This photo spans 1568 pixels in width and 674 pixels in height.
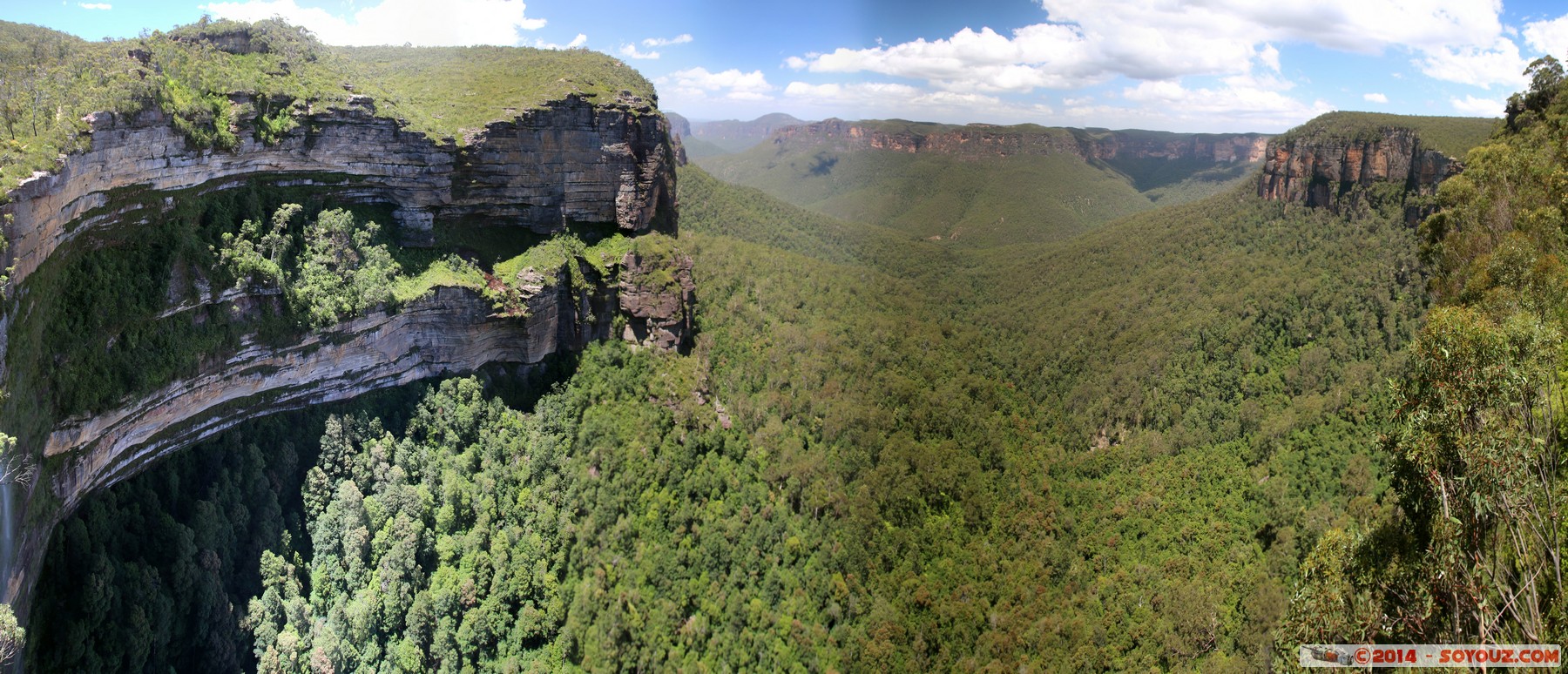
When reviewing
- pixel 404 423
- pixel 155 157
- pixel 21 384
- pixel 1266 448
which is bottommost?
pixel 1266 448

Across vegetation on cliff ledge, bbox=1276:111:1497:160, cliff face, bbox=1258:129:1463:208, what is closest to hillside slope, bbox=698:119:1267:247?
cliff face, bbox=1258:129:1463:208

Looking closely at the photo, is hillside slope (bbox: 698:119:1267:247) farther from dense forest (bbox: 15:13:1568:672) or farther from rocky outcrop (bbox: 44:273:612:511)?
rocky outcrop (bbox: 44:273:612:511)

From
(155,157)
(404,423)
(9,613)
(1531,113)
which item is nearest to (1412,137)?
(1531,113)

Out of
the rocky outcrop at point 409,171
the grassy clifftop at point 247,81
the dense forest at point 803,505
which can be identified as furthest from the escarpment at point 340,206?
the dense forest at point 803,505

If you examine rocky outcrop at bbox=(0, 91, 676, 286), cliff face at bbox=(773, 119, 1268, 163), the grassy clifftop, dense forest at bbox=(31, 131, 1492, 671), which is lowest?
dense forest at bbox=(31, 131, 1492, 671)

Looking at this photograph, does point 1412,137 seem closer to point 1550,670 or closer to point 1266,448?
point 1266,448

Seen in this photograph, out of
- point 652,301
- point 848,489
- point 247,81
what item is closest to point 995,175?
point 652,301
